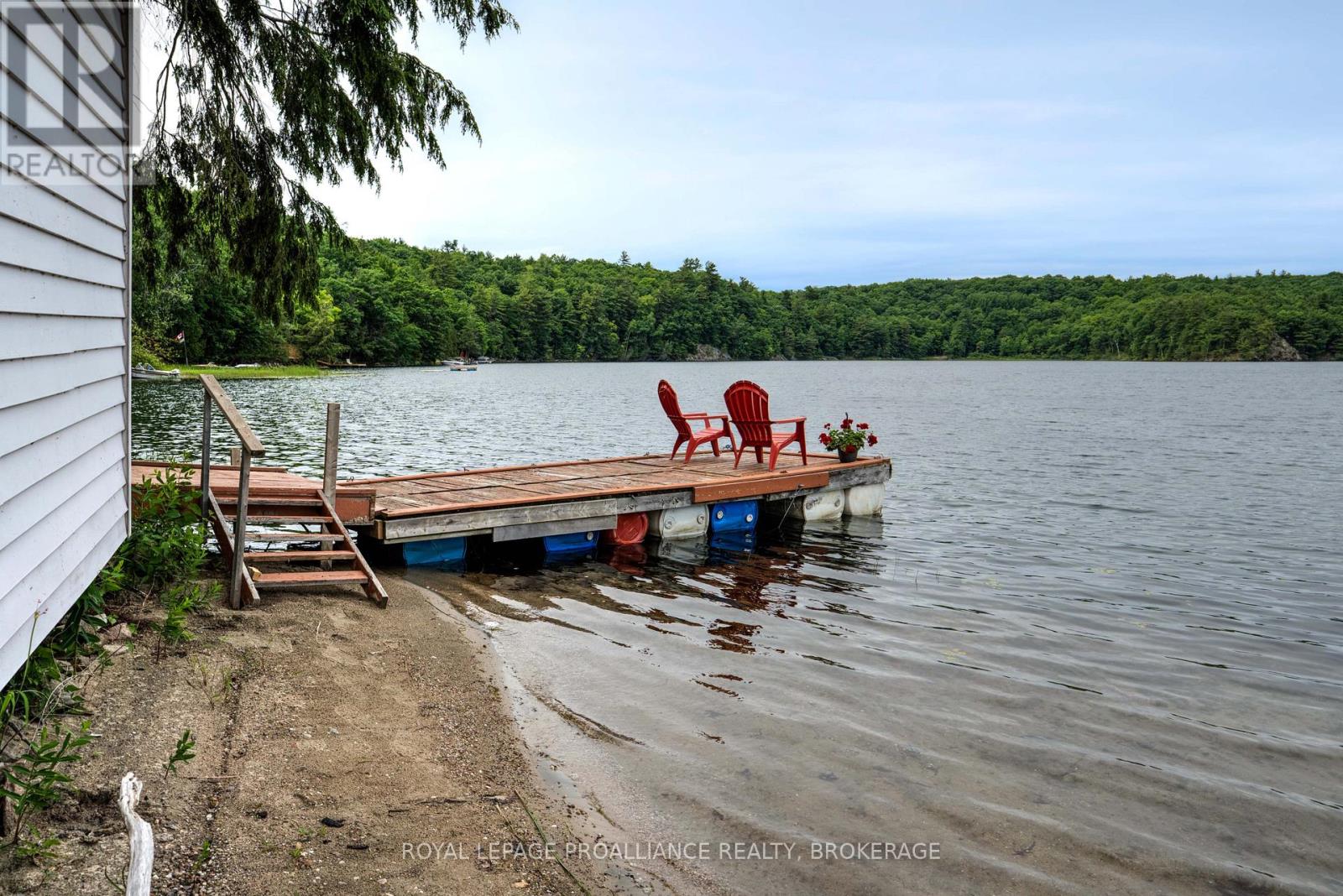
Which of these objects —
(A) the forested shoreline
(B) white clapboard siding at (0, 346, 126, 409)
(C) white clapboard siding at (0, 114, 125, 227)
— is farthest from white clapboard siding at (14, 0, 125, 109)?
(A) the forested shoreline

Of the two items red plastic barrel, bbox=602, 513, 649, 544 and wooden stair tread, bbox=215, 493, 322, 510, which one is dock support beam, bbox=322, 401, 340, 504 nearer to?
wooden stair tread, bbox=215, 493, 322, 510

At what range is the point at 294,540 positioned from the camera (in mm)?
6484

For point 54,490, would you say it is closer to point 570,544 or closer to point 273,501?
point 273,501

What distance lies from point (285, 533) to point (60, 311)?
10.8 ft

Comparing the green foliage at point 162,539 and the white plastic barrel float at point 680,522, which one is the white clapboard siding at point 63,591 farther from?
the white plastic barrel float at point 680,522

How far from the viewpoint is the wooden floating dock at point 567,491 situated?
25.8ft

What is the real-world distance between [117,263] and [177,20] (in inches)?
135

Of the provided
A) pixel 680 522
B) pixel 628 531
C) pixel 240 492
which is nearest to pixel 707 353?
pixel 680 522

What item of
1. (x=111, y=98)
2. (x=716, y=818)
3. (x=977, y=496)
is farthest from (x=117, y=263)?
(x=977, y=496)

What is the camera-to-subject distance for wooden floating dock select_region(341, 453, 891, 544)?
25.8 feet

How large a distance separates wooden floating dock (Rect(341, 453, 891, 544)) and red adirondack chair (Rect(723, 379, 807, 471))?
30 cm

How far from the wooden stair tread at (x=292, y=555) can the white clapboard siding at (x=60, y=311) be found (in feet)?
5.72

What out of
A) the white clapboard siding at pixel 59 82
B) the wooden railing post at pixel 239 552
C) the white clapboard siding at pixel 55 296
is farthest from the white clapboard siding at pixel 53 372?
the wooden railing post at pixel 239 552

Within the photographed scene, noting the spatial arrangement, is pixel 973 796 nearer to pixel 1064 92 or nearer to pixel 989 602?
pixel 989 602
